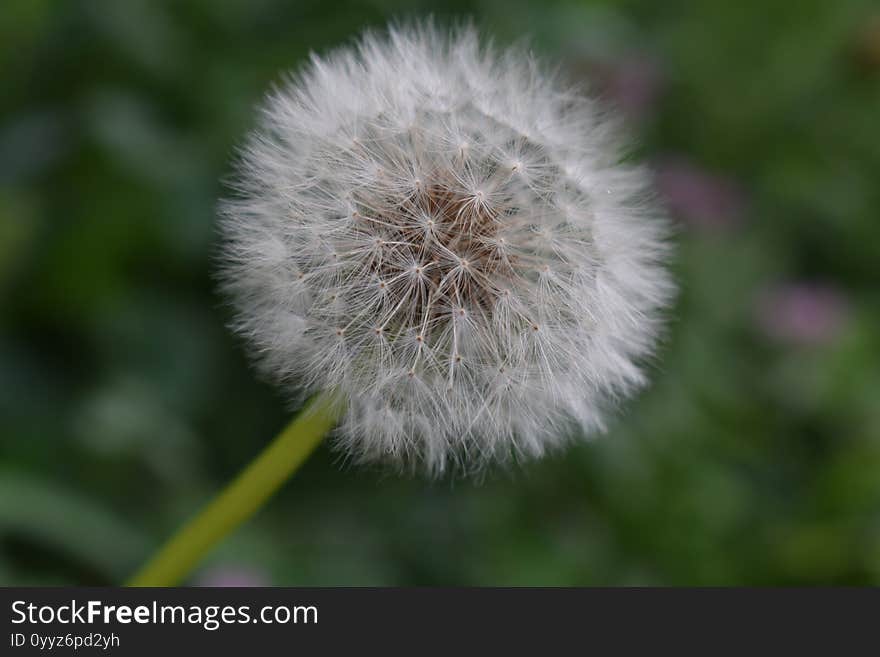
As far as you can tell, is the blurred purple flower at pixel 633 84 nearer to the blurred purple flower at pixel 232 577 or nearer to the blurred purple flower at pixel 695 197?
the blurred purple flower at pixel 695 197

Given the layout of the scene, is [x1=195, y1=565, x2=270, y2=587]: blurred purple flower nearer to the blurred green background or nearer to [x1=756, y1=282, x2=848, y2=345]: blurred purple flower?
the blurred green background

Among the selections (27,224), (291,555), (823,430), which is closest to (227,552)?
(291,555)

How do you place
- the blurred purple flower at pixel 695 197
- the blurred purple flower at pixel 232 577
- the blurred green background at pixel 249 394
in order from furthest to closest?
the blurred purple flower at pixel 695 197, the blurred green background at pixel 249 394, the blurred purple flower at pixel 232 577

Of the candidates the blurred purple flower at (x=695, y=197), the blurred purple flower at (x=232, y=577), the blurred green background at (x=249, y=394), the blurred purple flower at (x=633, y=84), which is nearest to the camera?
the blurred purple flower at (x=232, y=577)

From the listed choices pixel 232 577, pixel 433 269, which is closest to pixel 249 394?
pixel 232 577

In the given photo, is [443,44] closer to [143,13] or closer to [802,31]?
[143,13]

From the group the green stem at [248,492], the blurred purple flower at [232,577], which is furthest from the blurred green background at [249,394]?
the green stem at [248,492]

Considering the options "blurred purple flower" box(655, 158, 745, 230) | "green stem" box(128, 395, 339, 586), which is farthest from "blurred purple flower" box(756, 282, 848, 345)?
"green stem" box(128, 395, 339, 586)
